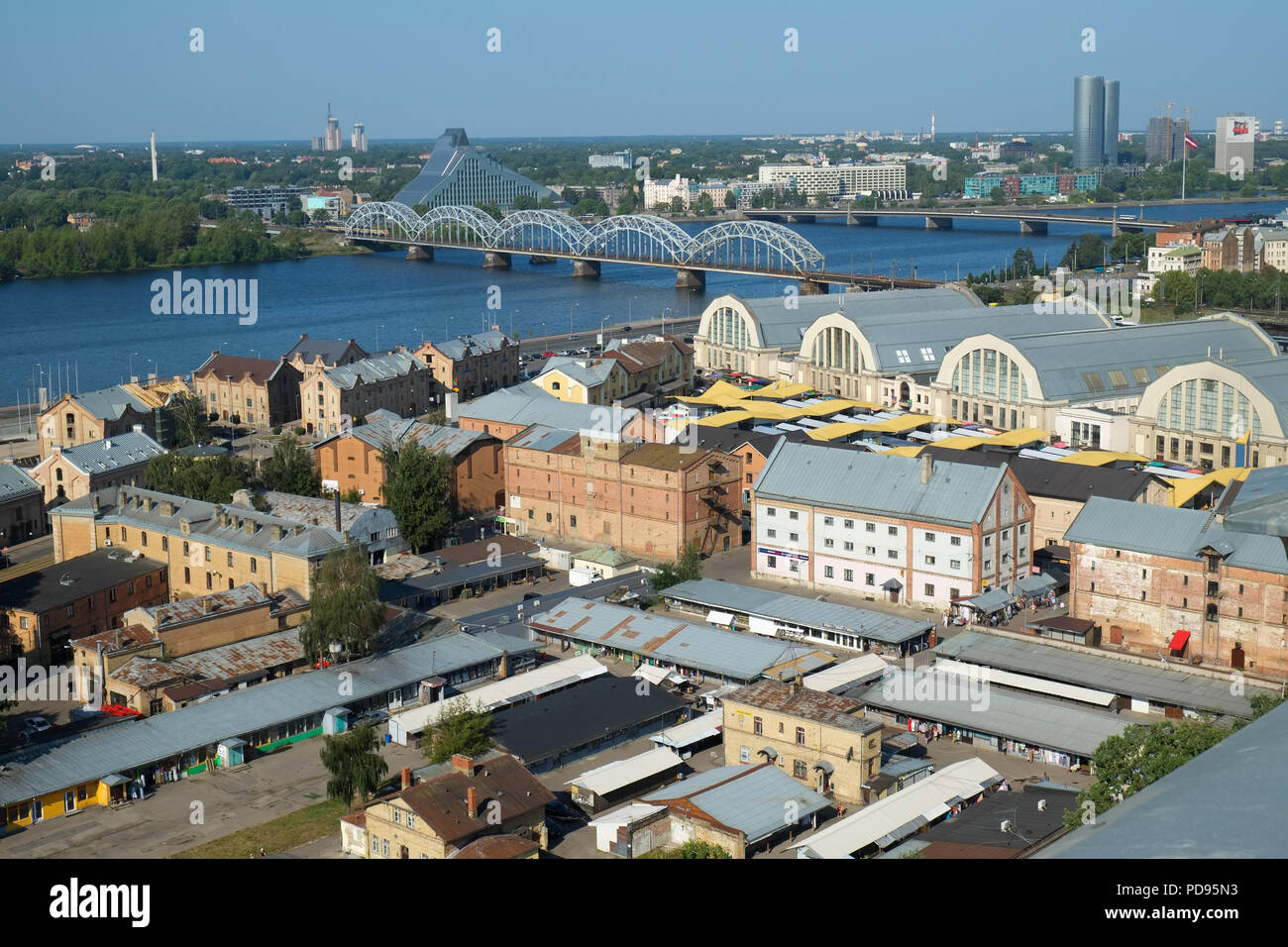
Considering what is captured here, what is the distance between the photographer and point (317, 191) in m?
90.6

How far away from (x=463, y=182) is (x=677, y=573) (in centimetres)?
7347

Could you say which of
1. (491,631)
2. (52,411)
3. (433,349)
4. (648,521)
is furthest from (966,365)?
(52,411)

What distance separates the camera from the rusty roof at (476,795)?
404 inches

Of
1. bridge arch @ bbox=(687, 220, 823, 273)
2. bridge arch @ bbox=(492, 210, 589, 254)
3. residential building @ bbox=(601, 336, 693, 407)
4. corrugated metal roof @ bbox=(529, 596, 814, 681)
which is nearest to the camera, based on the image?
corrugated metal roof @ bbox=(529, 596, 814, 681)

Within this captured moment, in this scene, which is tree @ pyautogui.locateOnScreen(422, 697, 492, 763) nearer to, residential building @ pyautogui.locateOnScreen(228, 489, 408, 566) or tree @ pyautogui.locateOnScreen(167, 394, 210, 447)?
residential building @ pyautogui.locateOnScreen(228, 489, 408, 566)

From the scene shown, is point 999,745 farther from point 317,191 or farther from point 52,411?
point 317,191

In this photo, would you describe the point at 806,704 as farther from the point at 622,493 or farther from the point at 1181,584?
the point at 622,493

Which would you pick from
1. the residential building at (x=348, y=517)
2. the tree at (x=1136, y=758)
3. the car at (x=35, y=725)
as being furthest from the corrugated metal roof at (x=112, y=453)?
the tree at (x=1136, y=758)

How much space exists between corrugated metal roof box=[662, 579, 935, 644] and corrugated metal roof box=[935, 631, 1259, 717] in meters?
0.61

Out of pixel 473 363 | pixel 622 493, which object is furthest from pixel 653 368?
pixel 622 493

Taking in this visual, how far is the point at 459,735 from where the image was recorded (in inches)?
468

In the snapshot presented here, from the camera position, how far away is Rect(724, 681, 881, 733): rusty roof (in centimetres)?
1180

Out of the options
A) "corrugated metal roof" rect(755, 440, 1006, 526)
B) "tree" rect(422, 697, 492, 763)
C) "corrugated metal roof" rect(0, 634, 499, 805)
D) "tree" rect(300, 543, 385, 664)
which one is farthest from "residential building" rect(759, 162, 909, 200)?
"tree" rect(422, 697, 492, 763)

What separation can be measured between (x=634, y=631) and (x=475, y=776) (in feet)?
16.5
